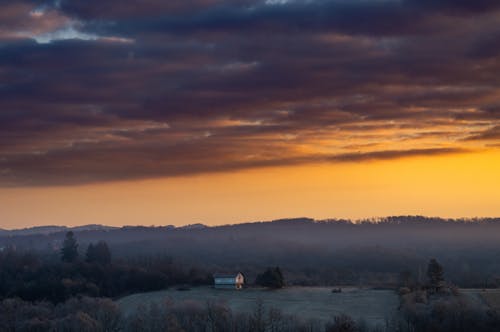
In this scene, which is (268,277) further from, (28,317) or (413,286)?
(28,317)

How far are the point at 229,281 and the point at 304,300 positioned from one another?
1920 centimetres

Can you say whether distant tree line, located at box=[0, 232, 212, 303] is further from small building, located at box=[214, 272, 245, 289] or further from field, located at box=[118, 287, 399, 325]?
field, located at box=[118, 287, 399, 325]

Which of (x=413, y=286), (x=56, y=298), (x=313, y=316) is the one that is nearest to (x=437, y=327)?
(x=313, y=316)

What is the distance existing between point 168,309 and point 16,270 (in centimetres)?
6660

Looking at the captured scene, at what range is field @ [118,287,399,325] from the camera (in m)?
94.4

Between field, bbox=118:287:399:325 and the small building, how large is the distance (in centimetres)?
193

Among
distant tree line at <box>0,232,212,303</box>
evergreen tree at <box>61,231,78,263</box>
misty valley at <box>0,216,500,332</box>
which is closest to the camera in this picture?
misty valley at <box>0,216,500,332</box>

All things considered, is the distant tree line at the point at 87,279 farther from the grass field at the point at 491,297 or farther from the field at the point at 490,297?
the grass field at the point at 491,297

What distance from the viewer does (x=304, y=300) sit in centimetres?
10462

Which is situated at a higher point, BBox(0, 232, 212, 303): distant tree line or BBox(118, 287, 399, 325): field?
BBox(0, 232, 212, 303): distant tree line

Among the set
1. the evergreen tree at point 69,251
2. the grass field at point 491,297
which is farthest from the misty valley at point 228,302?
the evergreen tree at point 69,251

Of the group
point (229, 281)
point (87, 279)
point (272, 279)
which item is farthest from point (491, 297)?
point (87, 279)

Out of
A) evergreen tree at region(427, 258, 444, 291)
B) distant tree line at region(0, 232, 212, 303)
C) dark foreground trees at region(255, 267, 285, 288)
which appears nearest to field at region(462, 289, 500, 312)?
evergreen tree at region(427, 258, 444, 291)

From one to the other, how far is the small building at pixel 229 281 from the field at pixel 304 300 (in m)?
1.93
